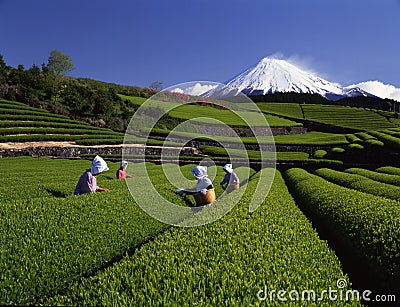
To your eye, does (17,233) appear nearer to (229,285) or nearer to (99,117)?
→ (229,285)

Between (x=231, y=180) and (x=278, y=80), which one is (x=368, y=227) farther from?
(x=278, y=80)

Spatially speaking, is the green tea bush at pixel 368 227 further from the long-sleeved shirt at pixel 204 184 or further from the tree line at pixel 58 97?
the tree line at pixel 58 97

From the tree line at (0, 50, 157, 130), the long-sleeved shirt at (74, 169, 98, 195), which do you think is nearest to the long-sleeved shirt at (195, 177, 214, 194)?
the long-sleeved shirt at (74, 169, 98, 195)

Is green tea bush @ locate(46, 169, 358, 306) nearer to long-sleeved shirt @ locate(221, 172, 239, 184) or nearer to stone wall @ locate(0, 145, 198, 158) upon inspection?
long-sleeved shirt @ locate(221, 172, 239, 184)

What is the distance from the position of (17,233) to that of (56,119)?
108ft

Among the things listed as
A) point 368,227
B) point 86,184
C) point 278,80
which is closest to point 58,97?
point 86,184

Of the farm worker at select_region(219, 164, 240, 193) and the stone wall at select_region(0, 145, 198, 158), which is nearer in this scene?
the farm worker at select_region(219, 164, 240, 193)

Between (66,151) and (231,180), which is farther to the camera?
(66,151)

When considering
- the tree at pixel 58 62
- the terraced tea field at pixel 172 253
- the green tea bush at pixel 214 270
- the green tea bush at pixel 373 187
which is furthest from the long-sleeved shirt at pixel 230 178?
the tree at pixel 58 62

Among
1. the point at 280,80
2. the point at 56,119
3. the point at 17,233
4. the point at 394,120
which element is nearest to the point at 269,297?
the point at 17,233

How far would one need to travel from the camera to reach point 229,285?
3271 mm

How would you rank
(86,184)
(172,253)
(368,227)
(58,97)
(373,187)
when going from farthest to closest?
(58,97), (373,187), (86,184), (368,227), (172,253)

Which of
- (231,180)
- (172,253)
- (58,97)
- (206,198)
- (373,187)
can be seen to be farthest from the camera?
(58,97)

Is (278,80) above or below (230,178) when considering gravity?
above
